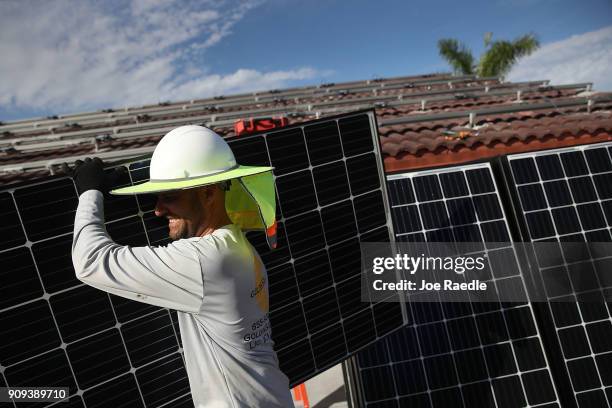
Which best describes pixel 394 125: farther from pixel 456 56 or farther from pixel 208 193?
pixel 456 56

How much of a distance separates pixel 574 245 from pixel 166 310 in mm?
4858

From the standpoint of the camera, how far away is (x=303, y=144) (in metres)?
3.35

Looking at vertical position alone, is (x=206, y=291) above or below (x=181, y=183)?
below

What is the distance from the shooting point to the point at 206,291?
226 centimetres

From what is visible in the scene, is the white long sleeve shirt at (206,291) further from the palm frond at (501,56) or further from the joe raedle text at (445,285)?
the palm frond at (501,56)

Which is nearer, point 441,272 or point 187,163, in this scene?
point 187,163

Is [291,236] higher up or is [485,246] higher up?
[291,236]

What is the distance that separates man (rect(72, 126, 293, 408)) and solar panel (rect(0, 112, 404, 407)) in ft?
0.95

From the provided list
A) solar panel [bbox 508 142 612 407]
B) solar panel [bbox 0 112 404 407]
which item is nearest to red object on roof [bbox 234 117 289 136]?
solar panel [bbox 0 112 404 407]

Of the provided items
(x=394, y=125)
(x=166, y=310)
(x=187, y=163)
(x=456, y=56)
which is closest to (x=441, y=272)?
(x=166, y=310)

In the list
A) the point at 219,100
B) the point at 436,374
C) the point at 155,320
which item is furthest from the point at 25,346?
the point at 219,100

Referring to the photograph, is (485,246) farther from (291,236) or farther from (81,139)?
(81,139)

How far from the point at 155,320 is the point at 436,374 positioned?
3.27 m

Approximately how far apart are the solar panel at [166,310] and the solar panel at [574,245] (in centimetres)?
226
